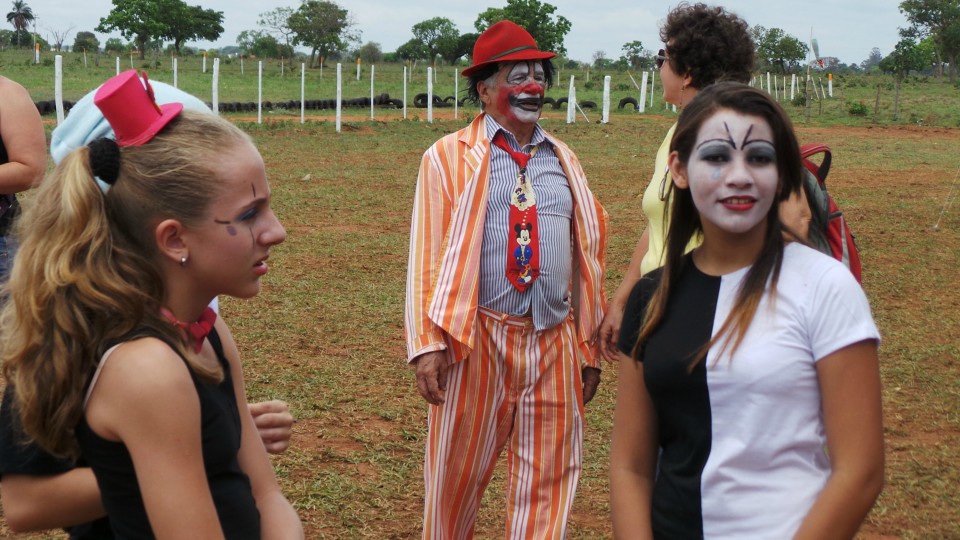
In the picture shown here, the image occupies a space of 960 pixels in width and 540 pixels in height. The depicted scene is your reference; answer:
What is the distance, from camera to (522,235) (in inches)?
150

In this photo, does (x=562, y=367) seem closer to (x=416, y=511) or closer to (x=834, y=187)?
(x=416, y=511)

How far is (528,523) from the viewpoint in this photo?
12.6ft

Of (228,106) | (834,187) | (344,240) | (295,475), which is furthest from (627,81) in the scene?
(295,475)

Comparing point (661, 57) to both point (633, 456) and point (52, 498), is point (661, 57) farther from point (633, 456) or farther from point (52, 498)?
point (52, 498)

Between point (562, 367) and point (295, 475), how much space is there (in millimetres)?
1837

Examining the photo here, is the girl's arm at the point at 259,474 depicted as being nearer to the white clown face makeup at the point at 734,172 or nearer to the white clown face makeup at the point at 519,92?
the white clown face makeup at the point at 734,172

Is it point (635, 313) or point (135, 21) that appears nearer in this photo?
point (635, 313)

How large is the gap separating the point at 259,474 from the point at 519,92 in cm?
233

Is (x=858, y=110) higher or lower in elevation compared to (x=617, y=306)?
higher

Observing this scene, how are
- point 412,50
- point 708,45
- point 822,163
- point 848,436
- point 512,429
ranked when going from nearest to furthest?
point 848,436
point 822,163
point 708,45
point 512,429
point 412,50

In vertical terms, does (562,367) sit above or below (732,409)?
below

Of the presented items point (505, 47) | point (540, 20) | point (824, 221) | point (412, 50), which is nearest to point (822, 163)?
point (824, 221)

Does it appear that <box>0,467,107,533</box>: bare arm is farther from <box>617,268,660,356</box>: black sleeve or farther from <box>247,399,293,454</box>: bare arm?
<box>617,268,660,356</box>: black sleeve

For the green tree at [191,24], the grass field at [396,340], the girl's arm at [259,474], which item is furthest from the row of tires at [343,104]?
the green tree at [191,24]
